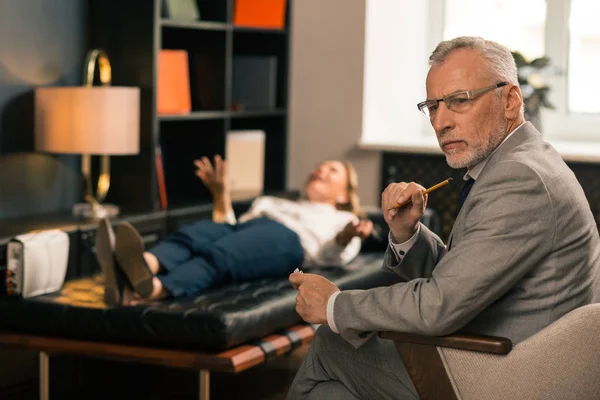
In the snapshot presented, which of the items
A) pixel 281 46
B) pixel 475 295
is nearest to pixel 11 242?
pixel 475 295

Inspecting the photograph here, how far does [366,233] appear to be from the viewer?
157 inches

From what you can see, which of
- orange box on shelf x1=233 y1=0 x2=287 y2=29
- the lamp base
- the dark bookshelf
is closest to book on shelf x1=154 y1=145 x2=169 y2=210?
the dark bookshelf

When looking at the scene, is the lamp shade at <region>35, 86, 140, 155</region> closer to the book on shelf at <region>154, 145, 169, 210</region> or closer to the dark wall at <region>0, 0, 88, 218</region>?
the dark wall at <region>0, 0, 88, 218</region>

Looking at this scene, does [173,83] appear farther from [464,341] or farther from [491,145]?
[464,341]

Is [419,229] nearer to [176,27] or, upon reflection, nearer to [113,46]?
[113,46]

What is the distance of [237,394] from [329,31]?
2.44 metres

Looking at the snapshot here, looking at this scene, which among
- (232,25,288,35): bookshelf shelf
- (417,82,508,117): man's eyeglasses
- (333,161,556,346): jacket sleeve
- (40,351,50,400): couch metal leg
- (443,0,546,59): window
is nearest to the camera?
(333,161,556,346): jacket sleeve

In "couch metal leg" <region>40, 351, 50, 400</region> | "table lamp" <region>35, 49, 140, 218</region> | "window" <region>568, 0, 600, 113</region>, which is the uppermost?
"window" <region>568, 0, 600, 113</region>

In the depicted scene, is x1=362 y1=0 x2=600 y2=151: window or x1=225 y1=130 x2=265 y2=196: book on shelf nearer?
x1=225 y1=130 x2=265 y2=196: book on shelf

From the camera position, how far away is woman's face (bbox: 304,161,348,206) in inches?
177

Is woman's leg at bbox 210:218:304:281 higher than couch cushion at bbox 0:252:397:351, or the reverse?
woman's leg at bbox 210:218:304:281

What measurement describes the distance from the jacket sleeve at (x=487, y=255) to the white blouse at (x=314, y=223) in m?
1.99

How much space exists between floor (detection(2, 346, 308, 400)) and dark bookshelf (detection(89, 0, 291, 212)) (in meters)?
0.81

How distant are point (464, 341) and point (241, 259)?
1815 mm
